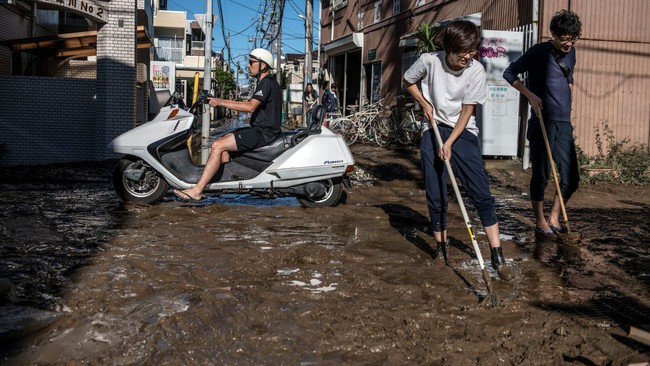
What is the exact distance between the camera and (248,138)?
7.21 m

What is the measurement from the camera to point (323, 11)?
2962cm

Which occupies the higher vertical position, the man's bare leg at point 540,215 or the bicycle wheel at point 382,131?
the bicycle wheel at point 382,131

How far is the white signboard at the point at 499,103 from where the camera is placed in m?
12.0

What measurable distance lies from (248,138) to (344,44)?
1816 cm

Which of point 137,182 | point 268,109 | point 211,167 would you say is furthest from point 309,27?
point 211,167

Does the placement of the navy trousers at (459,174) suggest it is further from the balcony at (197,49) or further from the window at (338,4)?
the balcony at (197,49)

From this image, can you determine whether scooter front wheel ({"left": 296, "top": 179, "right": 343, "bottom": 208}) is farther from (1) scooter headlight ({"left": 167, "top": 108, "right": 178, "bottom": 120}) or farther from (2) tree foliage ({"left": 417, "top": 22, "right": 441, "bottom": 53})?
(2) tree foliage ({"left": 417, "top": 22, "right": 441, "bottom": 53})

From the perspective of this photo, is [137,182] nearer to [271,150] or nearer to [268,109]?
[271,150]

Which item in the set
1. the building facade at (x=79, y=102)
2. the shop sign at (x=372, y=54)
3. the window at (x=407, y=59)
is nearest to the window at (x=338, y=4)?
the shop sign at (x=372, y=54)

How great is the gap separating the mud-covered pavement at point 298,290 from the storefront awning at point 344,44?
17.0 m

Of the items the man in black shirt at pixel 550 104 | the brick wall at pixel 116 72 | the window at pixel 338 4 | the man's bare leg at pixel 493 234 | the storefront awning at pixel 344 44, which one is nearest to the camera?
the man's bare leg at pixel 493 234

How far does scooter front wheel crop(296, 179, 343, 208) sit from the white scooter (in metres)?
0.09

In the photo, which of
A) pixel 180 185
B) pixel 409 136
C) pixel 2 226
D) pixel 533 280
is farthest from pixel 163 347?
pixel 409 136

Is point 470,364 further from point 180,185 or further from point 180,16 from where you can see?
point 180,16
